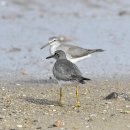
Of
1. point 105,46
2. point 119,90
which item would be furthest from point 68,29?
point 119,90

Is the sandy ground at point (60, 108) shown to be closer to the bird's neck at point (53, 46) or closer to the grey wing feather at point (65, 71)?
the grey wing feather at point (65, 71)

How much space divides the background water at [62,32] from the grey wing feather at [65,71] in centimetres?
285

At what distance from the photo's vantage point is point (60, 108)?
1029cm

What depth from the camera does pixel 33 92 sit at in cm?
1184

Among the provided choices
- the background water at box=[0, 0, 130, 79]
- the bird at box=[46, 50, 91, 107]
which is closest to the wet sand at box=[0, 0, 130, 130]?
the background water at box=[0, 0, 130, 79]

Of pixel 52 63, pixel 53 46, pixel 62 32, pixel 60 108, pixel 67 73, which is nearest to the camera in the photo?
pixel 60 108

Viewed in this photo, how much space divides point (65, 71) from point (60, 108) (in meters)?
0.59

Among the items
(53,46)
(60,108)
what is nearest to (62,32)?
(53,46)

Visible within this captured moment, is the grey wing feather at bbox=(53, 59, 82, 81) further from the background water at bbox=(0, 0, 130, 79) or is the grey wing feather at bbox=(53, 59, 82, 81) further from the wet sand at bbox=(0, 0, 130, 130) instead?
the background water at bbox=(0, 0, 130, 79)

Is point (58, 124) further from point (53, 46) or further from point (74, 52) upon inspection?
point (53, 46)

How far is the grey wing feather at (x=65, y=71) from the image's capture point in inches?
410

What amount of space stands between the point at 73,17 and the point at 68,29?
2684mm

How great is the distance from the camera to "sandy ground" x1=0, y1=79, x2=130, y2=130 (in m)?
9.19

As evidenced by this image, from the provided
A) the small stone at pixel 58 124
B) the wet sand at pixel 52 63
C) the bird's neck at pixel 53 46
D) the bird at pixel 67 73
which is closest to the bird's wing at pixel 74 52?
Result: the bird's neck at pixel 53 46
